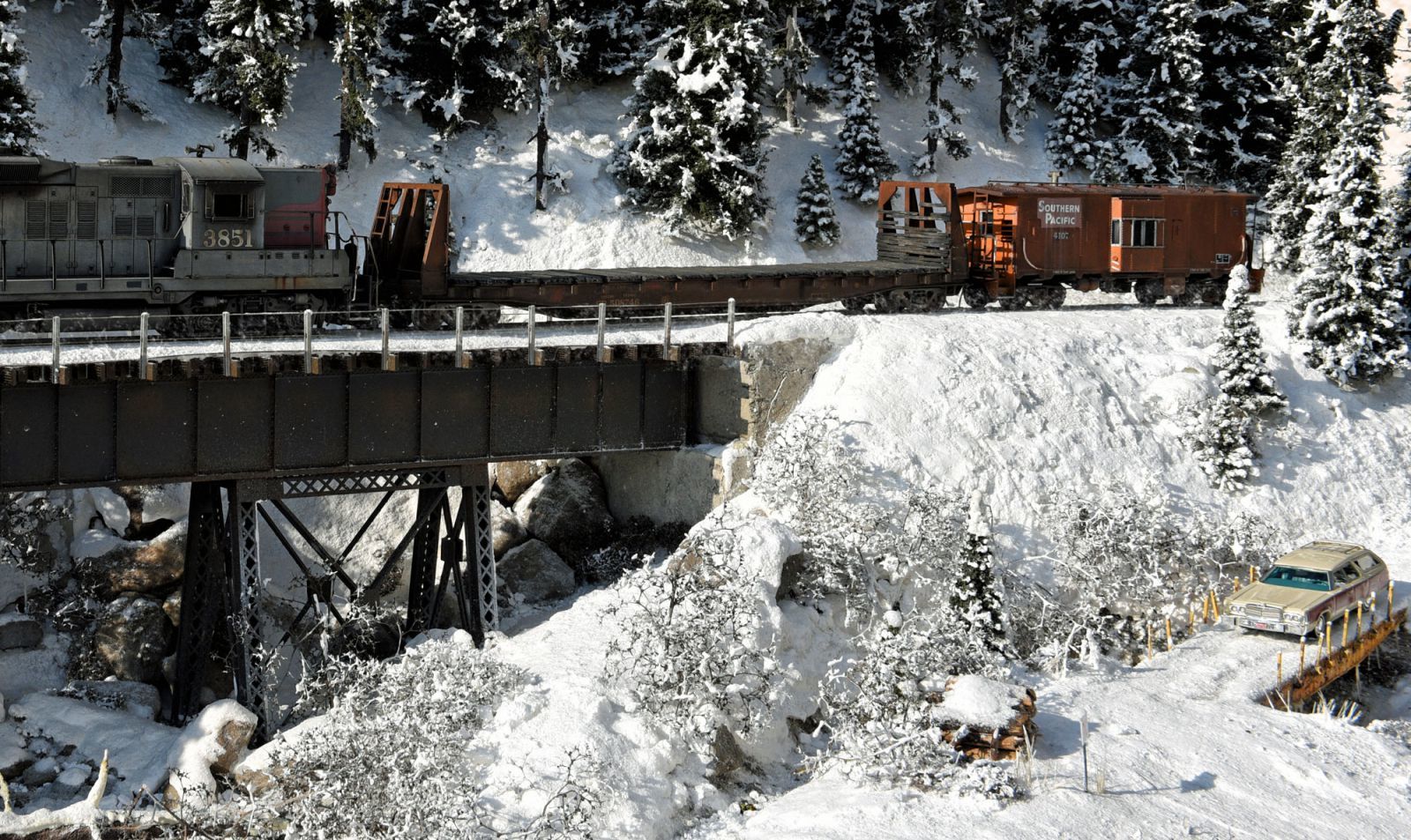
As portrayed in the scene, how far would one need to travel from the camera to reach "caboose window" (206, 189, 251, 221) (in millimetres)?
24141

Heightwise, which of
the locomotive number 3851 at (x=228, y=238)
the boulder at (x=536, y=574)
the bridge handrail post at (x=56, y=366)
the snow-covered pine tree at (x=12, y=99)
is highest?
the snow-covered pine tree at (x=12, y=99)

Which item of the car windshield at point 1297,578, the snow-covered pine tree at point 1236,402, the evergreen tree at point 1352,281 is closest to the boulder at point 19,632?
the car windshield at point 1297,578

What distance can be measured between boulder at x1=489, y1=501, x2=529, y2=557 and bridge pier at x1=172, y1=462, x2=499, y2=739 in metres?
1.53

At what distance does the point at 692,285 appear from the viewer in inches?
1128

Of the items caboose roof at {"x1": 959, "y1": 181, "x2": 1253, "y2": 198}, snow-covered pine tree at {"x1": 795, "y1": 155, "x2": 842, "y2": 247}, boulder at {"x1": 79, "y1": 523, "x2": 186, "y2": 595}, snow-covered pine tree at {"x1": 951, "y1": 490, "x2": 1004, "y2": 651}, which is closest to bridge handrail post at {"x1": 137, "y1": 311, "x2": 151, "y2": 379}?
boulder at {"x1": 79, "y1": 523, "x2": 186, "y2": 595}

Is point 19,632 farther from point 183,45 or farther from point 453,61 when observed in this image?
point 183,45

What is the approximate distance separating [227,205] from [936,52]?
94.8 feet

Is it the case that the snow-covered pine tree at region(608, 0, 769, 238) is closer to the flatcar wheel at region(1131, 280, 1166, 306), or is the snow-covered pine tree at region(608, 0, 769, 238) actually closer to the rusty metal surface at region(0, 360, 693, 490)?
the flatcar wheel at region(1131, 280, 1166, 306)

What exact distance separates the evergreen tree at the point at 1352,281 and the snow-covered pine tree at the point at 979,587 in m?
13.1

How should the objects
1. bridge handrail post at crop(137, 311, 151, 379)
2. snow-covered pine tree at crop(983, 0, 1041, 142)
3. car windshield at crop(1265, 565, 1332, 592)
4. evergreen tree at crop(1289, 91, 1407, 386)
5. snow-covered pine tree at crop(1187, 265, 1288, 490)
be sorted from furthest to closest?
snow-covered pine tree at crop(983, 0, 1041, 142) < evergreen tree at crop(1289, 91, 1407, 386) < snow-covered pine tree at crop(1187, 265, 1288, 490) < car windshield at crop(1265, 565, 1332, 592) < bridge handrail post at crop(137, 311, 151, 379)

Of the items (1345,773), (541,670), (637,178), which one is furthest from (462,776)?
(637,178)

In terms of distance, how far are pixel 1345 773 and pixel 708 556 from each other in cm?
901

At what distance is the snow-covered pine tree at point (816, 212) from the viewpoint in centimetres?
4206

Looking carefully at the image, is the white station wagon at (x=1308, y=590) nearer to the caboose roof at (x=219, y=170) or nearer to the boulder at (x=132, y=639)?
the boulder at (x=132, y=639)
